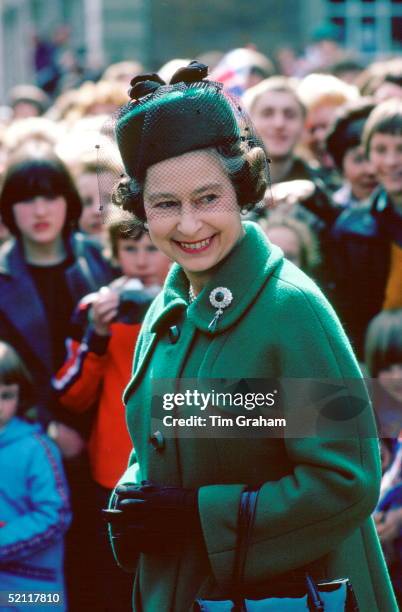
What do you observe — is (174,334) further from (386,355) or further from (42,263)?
(42,263)

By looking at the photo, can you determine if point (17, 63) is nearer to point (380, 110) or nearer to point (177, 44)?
point (177, 44)

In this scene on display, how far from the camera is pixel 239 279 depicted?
2.35 m

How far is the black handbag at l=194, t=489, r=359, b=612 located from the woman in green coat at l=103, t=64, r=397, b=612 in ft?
0.05

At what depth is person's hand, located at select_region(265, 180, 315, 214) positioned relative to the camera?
4.63 meters

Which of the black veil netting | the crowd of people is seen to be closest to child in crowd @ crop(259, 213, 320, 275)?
the crowd of people

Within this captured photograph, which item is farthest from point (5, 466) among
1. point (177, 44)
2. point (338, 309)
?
point (177, 44)

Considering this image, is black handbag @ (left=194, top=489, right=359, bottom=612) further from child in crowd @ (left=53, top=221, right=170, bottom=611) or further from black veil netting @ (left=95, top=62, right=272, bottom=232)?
child in crowd @ (left=53, top=221, right=170, bottom=611)

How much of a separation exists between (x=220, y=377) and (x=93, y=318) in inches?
66.4

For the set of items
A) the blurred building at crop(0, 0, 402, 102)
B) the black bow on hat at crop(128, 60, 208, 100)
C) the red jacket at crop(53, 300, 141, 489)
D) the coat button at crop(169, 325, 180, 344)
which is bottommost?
the blurred building at crop(0, 0, 402, 102)

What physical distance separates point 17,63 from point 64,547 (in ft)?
69.2

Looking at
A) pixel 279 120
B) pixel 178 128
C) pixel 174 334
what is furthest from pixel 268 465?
pixel 279 120

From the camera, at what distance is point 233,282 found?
2.36 metres

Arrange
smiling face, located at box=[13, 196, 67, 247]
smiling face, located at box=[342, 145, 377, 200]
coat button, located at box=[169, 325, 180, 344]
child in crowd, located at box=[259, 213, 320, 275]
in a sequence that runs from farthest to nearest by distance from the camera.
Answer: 1. smiling face, located at box=[342, 145, 377, 200]
2. smiling face, located at box=[13, 196, 67, 247]
3. child in crowd, located at box=[259, 213, 320, 275]
4. coat button, located at box=[169, 325, 180, 344]

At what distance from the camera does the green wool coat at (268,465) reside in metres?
2.18
